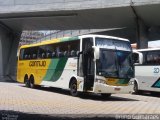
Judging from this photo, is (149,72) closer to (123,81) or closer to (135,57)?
(135,57)

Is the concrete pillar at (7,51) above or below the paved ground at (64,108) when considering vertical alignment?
above

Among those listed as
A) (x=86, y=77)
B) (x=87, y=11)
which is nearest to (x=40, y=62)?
(x=86, y=77)

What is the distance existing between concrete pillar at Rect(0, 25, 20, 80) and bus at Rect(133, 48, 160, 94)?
2329 centimetres

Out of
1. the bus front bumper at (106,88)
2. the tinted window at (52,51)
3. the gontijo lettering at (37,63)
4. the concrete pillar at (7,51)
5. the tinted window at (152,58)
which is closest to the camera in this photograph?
the bus front bumper at (106,88)

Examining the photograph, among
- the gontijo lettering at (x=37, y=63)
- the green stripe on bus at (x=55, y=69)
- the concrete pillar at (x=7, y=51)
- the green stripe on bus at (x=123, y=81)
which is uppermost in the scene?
the concrete pillar at (x=7, y=51)

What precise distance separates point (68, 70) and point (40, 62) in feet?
14.7

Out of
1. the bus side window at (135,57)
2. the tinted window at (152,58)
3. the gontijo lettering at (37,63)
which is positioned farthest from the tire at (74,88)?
the tinted window at (152,58)

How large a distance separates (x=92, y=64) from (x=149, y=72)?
673 centimetres

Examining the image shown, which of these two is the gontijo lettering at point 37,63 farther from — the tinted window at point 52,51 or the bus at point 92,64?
the bus at point 92,64

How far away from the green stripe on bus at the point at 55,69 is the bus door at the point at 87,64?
210 centimetres

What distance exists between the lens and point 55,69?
78.5 feet

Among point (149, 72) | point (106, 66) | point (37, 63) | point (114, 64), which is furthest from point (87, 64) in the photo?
point (37, 63)

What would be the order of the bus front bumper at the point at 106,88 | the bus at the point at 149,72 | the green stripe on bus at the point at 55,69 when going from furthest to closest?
the bus at the point at 149,72 < the green stripe on bus at the point at 55,69 < the bus front bumper at the point at 106,88

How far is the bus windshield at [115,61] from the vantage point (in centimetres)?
1936
